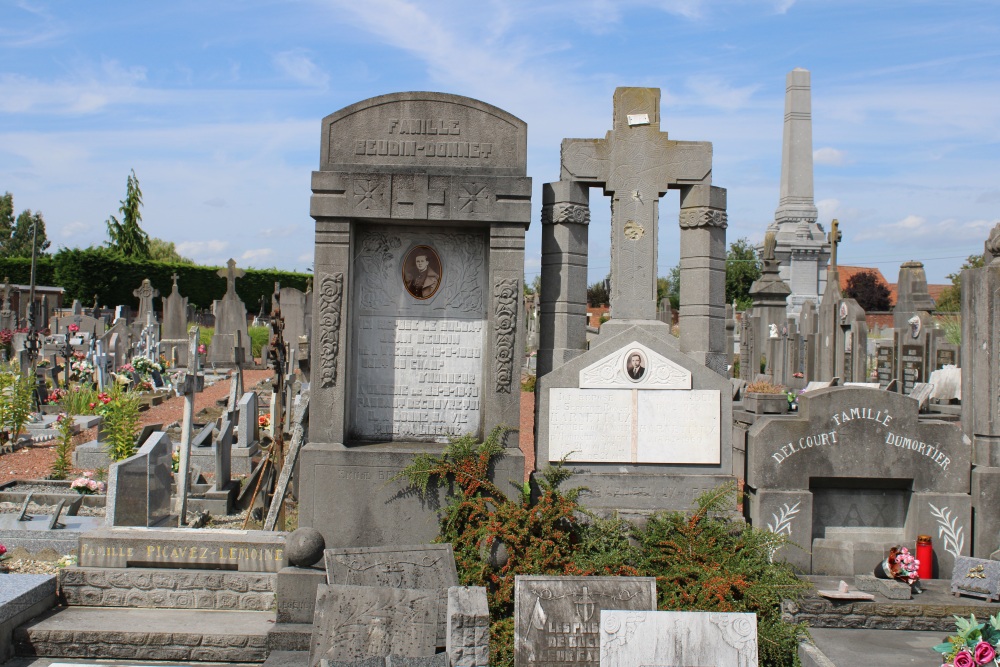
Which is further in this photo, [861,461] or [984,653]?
[861,461]

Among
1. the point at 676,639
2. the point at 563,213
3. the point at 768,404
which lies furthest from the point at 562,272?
the point at 676,639

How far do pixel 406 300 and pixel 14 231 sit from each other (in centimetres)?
8197

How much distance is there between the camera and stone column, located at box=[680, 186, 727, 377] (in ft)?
27.1

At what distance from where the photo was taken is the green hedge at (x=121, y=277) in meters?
38.9

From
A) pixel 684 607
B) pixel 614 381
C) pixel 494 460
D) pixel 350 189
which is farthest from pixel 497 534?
pixel 350 189

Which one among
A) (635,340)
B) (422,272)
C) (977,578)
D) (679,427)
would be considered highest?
(422,272)

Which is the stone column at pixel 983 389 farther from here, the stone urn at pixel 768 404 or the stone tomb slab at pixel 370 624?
the stone tomb slab at pixel 370 624

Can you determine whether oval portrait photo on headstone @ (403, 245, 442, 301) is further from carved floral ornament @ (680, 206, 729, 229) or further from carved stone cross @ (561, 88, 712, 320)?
carved floral ornament @ (680, 206, 729, 229)

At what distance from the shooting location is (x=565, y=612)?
4.44 m

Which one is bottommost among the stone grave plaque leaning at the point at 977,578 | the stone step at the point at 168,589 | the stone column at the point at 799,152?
the stone step at the point at 168,589

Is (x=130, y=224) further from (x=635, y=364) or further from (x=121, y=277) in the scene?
(x=635, y=364)

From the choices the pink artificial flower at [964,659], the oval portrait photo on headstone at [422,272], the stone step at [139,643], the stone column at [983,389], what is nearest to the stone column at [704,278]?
the stone column at [983,389]

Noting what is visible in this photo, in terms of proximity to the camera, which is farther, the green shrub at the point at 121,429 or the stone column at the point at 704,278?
the green shrub at the point at 121,429

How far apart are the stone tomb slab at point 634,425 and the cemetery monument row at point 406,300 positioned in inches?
24.5
